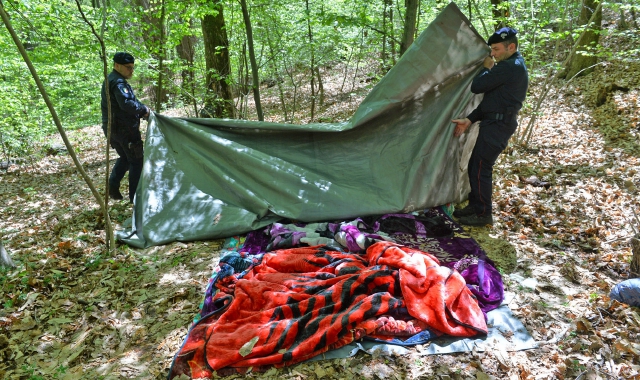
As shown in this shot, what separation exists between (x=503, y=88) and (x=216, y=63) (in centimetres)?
511

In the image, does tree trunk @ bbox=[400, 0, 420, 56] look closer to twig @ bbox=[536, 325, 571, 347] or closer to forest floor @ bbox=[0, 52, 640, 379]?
forest floor @ bbox=[0, 52, 640, 379]

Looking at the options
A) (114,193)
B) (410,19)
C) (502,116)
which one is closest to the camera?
(502,116)

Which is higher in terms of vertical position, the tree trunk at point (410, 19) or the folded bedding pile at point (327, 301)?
the tree trunk at point (410, 19)

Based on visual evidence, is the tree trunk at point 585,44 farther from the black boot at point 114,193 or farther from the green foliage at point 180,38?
the black boot at point 114,193

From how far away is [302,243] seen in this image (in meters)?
3.32

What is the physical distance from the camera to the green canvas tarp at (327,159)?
371 cm

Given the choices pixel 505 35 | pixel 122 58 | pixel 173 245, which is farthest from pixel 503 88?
pixel 122 58

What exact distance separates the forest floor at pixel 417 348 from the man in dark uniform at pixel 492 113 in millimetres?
304

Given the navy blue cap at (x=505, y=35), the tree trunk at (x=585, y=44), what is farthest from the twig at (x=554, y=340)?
the tree trunk at (x=585, y=44)

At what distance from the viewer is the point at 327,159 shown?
13.1ft

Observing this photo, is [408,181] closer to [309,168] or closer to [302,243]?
[309,168]

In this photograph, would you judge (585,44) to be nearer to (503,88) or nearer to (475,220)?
(503,88)

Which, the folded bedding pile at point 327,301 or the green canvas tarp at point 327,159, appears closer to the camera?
the folded bedding pile at point 327,301

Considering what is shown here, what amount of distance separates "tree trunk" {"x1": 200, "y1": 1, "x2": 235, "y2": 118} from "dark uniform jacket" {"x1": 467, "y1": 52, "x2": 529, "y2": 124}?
457 centimetres
